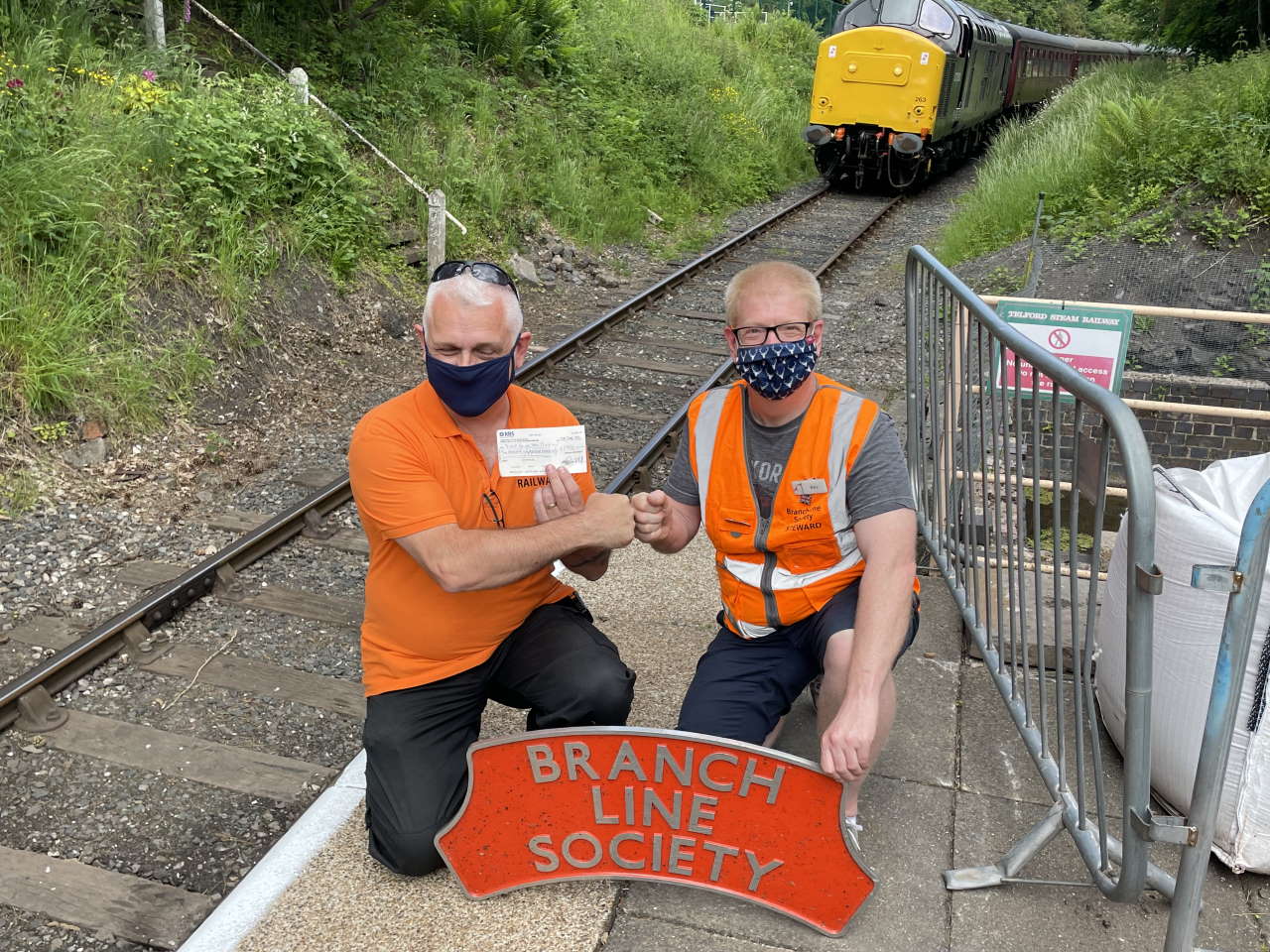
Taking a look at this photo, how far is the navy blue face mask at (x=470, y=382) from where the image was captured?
3021mm

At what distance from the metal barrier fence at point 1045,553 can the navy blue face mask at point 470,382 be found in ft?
4.52

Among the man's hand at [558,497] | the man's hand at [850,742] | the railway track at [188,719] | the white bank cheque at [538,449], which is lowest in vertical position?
the railway track at [188,719]

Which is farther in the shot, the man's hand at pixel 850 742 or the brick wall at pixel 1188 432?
the brick wall at pixel 1188 432

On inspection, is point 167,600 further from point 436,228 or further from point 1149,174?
point 1149,174

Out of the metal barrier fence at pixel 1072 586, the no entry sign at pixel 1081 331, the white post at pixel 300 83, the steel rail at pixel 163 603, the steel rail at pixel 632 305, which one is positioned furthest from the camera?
the white post at pixel 300 83

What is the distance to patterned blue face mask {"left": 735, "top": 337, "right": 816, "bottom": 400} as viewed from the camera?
2.96 meters

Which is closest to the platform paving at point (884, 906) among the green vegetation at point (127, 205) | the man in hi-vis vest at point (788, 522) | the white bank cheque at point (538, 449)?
the man in hi-vis vest at point (788, 522)

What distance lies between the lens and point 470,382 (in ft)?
10.00

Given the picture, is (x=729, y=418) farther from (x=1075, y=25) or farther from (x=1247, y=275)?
(x=1075, y=25)

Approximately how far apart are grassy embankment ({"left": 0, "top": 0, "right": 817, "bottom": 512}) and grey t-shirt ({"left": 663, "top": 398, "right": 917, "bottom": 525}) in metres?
4.26

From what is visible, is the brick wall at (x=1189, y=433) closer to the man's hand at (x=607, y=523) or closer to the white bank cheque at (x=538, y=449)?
the man's hand at (x=607, y=523)

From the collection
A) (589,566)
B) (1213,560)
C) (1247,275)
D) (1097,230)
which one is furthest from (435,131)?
(1213,560)

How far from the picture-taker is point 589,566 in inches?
134

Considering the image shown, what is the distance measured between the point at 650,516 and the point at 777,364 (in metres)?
0.57
